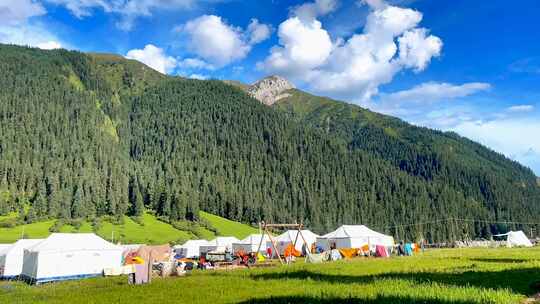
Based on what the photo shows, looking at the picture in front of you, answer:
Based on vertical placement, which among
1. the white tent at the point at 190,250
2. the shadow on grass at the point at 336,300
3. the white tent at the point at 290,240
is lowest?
the white tent at the point at 190,250

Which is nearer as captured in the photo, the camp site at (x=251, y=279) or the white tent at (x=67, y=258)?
the camp site at (x=251, y=279)

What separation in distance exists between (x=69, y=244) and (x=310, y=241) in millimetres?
37313

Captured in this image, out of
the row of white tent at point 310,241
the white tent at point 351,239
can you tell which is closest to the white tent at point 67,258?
the row of white tent at point 310,241

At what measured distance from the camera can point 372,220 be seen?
16962cm

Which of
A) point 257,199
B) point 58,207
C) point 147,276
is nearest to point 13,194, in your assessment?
point 58,207

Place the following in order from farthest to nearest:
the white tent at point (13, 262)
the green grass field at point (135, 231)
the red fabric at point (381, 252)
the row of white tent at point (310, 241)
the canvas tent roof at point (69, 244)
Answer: the green grass field at point (135, 231)
the row of white tent at point (310, 241)
the red fabric at point (381, 252)
the white tent at point (13, 262)
the canvas tent roof at point (69, 244)

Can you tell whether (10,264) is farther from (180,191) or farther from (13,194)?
(180,191)

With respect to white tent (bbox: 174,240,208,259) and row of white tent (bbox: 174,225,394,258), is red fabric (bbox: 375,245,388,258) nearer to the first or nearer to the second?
row of white tent (bbox: 174,225,394,258)

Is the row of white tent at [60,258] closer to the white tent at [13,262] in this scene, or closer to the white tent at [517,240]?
the white tent at [13,262]

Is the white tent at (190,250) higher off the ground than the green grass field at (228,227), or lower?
lower

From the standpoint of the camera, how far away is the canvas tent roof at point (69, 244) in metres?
37.4

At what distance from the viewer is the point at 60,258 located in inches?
1471

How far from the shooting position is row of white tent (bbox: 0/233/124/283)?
3641cm

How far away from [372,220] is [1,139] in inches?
5381
